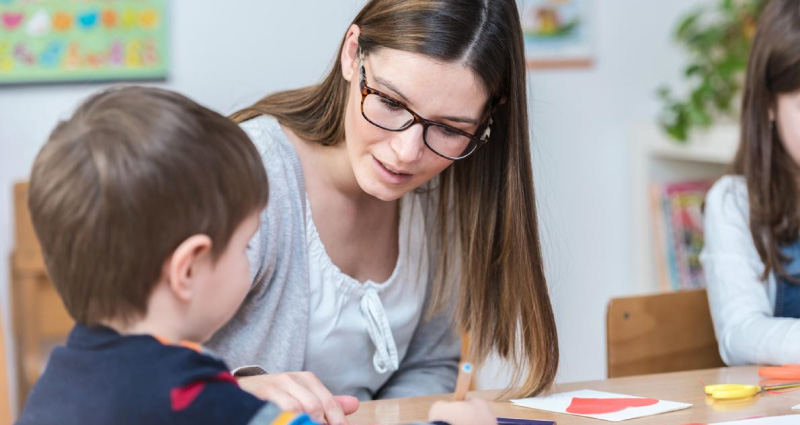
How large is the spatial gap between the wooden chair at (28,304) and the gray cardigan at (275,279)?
125cm

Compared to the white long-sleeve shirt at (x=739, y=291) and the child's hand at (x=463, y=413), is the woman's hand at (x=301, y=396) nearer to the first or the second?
the child's hand at (x=463, y=413)

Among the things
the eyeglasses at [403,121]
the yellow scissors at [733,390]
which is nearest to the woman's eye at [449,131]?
the eyeglasses at [403,121]

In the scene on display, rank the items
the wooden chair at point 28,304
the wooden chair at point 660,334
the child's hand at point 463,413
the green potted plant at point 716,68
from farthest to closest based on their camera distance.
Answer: the green potted plant at point 716,68, the wooden chair at point 28,304, the wooden chair at point 660,334, the child's hand at point 463,413

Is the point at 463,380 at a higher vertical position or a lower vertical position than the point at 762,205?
lower

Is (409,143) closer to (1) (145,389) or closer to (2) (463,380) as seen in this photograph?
(2) (463,380)

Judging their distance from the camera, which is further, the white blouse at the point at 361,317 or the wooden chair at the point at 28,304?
the wooden chair at the point at 28,304

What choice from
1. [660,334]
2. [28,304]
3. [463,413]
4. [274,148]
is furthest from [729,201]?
Result: [28,304]

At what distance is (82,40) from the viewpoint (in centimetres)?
244

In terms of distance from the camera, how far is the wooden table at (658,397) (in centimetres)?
104

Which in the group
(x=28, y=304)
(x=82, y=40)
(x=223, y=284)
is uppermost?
(x=82, y=40)

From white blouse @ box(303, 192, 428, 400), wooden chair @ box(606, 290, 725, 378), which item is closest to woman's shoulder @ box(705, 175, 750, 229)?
wooden chair @ box(606, 290, 725, 378)

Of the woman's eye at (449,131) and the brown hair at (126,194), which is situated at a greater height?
the woman's eye at (449,131)

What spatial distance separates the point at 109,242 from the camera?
76cm

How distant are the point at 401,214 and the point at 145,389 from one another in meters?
0.74
